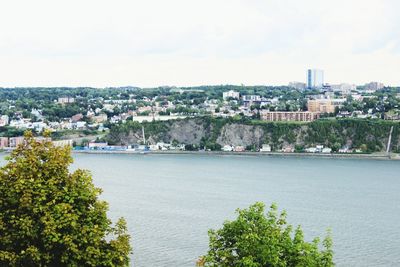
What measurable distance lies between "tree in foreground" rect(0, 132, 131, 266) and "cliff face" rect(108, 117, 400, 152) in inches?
1374

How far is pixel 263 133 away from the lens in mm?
42688

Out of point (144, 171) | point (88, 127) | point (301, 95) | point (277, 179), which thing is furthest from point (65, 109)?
point (277, 179)

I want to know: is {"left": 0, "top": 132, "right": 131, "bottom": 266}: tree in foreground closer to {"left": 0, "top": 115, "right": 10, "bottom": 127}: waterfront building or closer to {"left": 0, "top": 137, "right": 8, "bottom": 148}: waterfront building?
{"left": 0, "top": 137, "right": 8, "bottom": 148}: waterfront building

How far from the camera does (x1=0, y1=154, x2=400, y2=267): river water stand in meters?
12.8

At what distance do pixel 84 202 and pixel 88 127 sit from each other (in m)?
Answer: 43.3

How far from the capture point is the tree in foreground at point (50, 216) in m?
4.76

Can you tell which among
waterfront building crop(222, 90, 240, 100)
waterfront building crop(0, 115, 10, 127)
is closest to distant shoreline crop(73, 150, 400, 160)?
waterfront building crop(0, 115, 10, 127)

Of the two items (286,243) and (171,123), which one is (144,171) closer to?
(171,123)

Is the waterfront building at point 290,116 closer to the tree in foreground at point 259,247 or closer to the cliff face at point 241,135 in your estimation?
the cliff face at point 241,135

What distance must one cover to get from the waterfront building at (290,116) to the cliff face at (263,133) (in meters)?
2.58

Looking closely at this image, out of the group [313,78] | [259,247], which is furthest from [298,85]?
[259,247]

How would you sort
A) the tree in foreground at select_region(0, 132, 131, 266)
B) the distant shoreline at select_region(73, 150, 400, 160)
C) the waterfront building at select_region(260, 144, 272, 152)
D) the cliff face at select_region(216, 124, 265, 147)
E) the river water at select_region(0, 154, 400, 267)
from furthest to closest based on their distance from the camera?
the cliff face at select_region(216, 124, 265, 147) → the waterfront building at select_region(260, 144, 272, 152) → the distant shoreline at select_region(73, 150, 400, 160) → the river water at select_region(0, 154, 400, 267) → the tree in foreground at select_region(0, 132, 131, 266)

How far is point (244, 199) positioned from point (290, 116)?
27.4 metres

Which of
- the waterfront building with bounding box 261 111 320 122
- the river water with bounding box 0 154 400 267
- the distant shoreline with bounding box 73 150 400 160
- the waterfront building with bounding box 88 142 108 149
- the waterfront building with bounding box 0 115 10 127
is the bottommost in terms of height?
the distant shoreline with bounding box 73 150 400 160
